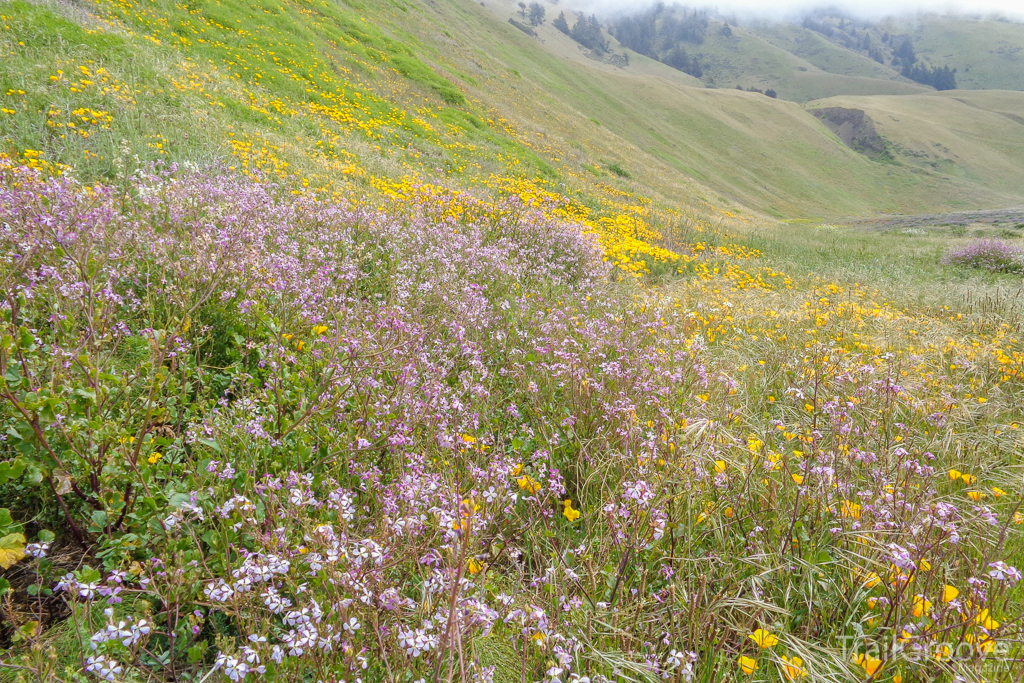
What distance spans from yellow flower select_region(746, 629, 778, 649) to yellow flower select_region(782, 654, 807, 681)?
0.22 ft

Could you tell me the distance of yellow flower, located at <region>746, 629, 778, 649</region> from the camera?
67.8 inches

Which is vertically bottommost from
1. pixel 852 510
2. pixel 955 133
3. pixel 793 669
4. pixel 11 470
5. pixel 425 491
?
pixel 11 470

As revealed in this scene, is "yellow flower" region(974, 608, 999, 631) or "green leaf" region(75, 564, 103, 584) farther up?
"yellow flower" region(974, 608, 999, 631)

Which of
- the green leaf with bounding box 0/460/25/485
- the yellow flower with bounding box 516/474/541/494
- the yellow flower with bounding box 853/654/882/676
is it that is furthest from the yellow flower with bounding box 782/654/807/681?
the green leaf with bounding box 0/460/25/485

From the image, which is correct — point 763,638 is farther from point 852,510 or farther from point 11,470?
point 11,470

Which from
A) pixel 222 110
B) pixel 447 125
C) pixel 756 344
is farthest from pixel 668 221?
pixel 222 110

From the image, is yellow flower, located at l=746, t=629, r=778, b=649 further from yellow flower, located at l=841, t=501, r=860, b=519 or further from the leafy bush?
yellow flower, located at l=841, t=501, r=860, b=519

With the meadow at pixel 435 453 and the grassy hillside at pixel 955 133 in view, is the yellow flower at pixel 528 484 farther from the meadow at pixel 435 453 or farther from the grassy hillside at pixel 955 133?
the grassy hillside at pixel 955 133

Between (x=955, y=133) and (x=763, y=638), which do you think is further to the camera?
(x=955, y=133)

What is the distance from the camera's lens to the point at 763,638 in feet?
5.79

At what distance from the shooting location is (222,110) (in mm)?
10359

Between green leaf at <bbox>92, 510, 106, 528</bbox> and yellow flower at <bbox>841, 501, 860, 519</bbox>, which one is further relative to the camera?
yellow flower at <bbox>841, 501, 860, 519</bbox>

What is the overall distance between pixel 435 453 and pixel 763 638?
5.53ft

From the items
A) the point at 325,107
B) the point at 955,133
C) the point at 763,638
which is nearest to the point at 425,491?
the point at 763,638
